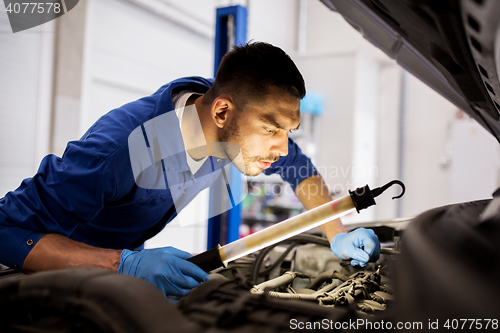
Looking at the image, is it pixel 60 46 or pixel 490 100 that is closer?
pixel 490 100

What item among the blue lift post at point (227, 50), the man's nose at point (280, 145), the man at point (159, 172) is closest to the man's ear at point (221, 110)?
the man at point (159, 172)

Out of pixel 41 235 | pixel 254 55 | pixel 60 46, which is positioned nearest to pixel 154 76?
pixel 60 46

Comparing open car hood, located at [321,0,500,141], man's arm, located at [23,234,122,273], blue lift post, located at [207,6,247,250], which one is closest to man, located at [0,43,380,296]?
man's arm, located at [23,234,122,273]

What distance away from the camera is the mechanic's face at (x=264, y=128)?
1.09 meters

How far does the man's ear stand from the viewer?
46.5 inches

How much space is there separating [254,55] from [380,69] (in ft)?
14.9

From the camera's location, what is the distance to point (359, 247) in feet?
3.23

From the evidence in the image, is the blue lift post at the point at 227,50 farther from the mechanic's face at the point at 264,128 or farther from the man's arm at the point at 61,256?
the man's arm at the point at 61,256

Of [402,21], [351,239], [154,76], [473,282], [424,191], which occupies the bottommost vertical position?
[424,191]

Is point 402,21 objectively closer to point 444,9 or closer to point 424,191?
point 444,9

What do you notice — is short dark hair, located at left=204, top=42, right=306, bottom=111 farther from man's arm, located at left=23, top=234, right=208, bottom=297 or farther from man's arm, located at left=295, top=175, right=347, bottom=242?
man's arm, located at left=23, top=234, right=208, bottom=297

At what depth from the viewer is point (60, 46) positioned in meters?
2.48

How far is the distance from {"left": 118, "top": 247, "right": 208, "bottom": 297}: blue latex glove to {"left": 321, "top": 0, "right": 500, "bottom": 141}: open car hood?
25.9 inches

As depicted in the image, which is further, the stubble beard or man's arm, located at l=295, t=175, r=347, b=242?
man's arm, located at l=295, t=175, r=347, b=242
